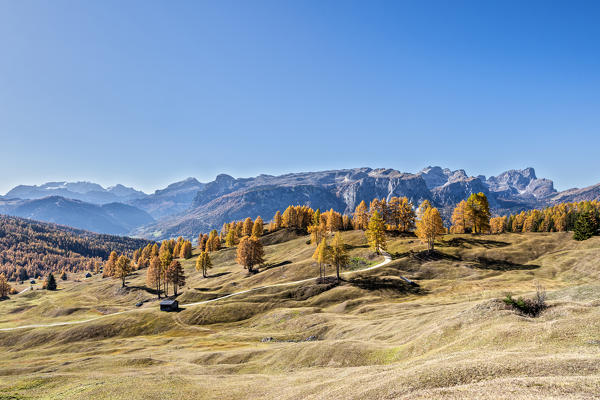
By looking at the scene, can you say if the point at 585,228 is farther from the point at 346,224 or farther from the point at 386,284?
the point at 346,224

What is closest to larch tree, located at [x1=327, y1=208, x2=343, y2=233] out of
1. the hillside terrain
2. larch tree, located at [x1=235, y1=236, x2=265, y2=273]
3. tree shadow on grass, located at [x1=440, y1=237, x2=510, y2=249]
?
the hillside terrain

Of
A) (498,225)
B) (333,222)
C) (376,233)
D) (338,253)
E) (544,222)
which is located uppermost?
(333,222)

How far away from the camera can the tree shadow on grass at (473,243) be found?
124 m

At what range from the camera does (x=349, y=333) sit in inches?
2579

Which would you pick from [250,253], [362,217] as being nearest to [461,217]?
[362,217]

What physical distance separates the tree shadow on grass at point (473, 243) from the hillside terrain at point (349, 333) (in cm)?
43

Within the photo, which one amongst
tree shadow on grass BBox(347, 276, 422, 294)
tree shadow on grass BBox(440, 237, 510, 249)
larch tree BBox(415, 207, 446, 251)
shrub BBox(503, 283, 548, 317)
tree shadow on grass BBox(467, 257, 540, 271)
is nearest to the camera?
shrub BBox(503, 283, 548, 317)

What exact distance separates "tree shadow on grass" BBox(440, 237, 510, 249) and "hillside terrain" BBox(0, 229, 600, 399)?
429 mm

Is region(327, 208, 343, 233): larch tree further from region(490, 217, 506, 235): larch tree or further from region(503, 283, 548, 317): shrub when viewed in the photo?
region(503, 283, 548, 317): shrub

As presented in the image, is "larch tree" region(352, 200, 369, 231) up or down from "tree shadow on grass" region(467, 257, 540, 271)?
up

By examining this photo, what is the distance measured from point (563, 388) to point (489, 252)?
11055 centimetres

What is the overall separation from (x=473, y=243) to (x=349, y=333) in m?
86.9

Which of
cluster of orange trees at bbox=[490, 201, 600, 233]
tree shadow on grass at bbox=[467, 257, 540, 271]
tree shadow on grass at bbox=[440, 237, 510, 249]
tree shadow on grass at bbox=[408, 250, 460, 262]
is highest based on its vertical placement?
cluster of orange trees at bbox=[490, 201, 600, 233]

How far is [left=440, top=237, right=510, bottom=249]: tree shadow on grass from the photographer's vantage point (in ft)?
406
